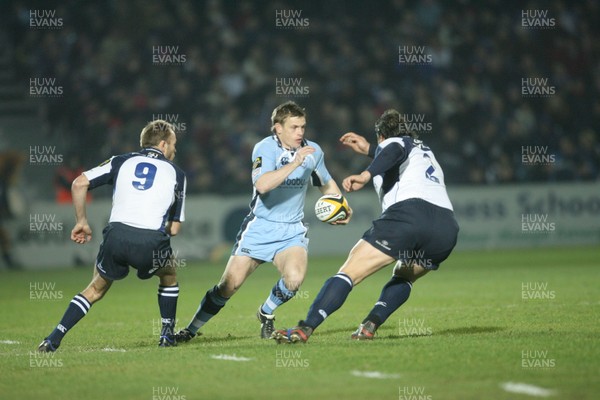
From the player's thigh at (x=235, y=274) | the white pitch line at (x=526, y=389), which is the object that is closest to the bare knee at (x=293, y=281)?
the player's thigh at (x=235, y=274)

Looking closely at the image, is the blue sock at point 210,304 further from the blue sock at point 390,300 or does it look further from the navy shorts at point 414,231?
the navy shorts at point 414,231

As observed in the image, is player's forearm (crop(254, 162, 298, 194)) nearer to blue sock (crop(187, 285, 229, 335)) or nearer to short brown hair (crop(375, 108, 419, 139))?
short brown hair (crop(375, 108, 419, 139))

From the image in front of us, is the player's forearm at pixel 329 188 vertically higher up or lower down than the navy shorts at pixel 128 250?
higher up

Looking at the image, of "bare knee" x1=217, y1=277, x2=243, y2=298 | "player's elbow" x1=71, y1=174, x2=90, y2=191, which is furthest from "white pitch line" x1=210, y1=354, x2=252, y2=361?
"player's elbow" x1=71, y1=174, x2=90, y2=191

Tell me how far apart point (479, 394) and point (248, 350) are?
8.04ft

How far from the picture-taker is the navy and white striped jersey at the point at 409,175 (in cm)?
767

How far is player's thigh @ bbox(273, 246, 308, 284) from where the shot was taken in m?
8.12

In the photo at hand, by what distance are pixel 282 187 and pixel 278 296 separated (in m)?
1.04

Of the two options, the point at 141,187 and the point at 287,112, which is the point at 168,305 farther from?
the point at 287,112

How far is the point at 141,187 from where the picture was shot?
768 centimetres

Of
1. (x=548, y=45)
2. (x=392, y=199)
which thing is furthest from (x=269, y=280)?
(x=548, y=45)

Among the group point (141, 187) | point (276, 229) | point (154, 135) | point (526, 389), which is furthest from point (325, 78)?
point (526, 389)

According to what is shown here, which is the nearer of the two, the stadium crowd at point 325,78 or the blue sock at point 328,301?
the blue sock at point 328,301

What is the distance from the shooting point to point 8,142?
2048 centimetres
